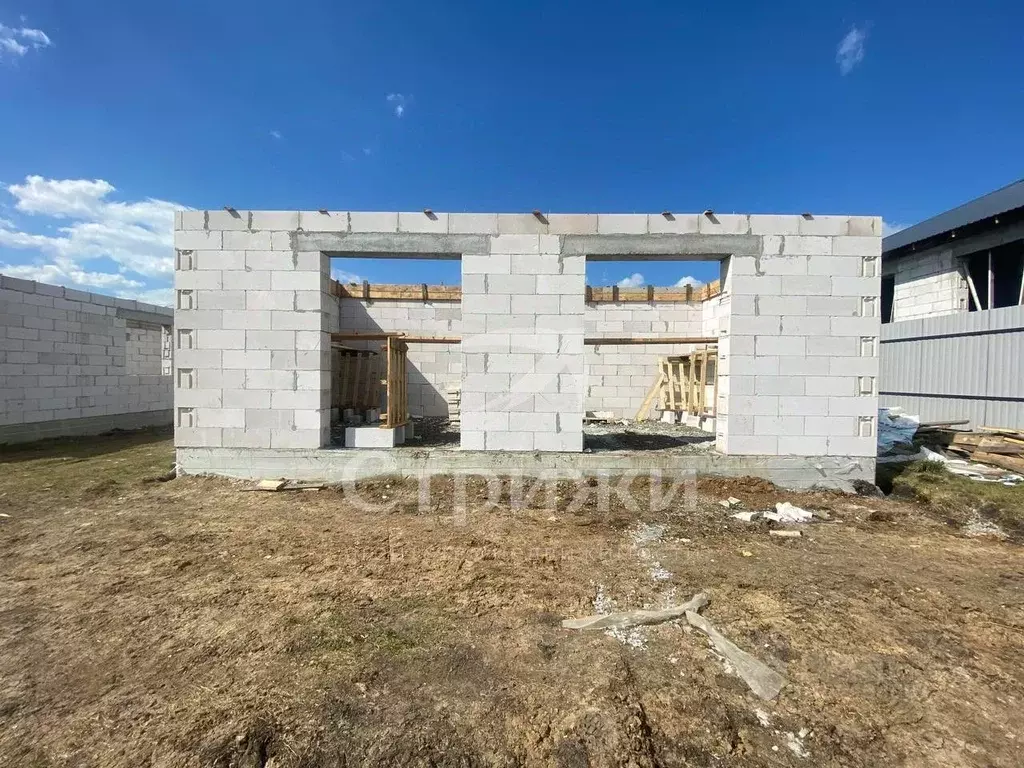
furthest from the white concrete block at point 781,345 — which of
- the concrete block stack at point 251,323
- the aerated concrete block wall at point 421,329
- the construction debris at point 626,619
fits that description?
the aerated concrete block wall at point 421,329

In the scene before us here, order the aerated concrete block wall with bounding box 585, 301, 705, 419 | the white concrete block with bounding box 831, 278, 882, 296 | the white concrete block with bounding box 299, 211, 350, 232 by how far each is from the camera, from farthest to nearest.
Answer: the aerated concrete block wall with bounding box 585, 301, 705, 419
the white concrete block with bounding box 299, 211, 350, 232
the white concrete block with bounding box 831, 278, 882, 296

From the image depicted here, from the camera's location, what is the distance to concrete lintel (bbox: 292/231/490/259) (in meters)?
6.65

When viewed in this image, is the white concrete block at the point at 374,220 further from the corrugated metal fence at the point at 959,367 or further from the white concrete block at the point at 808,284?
the corrugated metal fence at the point at 959,367

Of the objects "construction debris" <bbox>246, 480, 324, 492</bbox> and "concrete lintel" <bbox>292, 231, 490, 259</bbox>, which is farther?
"concrete lintel" <bbox>292, 231, 490, 259</bbox>

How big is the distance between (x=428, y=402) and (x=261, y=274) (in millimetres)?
5493

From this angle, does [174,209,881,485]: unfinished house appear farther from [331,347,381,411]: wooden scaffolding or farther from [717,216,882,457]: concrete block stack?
[331,347,381,411]: wooden scaffolding

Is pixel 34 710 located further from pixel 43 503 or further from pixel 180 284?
pixel 180 284

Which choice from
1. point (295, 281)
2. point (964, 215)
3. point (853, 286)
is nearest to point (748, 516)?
point (853, 286)

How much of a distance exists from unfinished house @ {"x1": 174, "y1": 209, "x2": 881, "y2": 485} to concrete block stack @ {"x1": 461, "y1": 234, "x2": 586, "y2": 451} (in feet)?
0.06

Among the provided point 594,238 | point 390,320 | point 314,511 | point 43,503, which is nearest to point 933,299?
point 594,238

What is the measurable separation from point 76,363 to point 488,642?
41.5 feet

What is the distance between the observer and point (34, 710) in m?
2.35

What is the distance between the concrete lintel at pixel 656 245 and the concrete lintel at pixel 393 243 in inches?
51.7

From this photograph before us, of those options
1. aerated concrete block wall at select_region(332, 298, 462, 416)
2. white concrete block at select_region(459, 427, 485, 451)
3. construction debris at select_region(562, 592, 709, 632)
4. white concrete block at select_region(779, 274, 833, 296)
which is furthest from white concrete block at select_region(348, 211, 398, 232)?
construction debris at select_region(562, 592, 709, 632)
